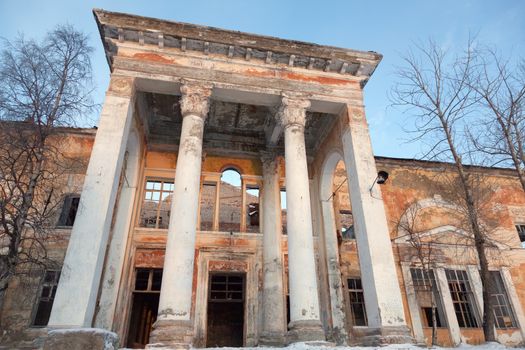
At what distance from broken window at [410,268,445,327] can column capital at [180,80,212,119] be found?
10203 millimetres

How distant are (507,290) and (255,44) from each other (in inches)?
534

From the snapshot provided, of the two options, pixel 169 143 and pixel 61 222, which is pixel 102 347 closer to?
pixel 61 222

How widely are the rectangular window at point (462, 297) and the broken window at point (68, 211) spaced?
1419 cm

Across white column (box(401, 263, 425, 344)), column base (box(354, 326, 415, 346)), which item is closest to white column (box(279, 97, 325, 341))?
column base (box(354, 326, 415, 346))

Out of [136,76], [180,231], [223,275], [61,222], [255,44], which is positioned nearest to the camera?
[180,231]

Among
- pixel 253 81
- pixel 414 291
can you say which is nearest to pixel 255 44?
pixel 253 81

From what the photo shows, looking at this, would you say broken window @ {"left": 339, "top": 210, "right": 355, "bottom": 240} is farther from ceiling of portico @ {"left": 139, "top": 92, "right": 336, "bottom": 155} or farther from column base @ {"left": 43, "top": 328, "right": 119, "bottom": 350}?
column base @ {"left": 43, "top": 328, "right": 119, "bottom": 350}

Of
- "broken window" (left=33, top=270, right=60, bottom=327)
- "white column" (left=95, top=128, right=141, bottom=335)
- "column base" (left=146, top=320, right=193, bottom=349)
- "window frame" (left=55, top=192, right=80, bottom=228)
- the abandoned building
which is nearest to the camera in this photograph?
"column base" (left=146, top=320, right=193, bottom=349)

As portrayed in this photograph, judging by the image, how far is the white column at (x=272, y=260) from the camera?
11.5 metres

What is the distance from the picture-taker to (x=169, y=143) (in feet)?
45.8

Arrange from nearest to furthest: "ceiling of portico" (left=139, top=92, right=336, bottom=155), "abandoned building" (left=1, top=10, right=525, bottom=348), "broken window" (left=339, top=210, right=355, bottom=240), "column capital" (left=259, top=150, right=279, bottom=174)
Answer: "abandoned building" (left=1, top=10, right=525, bottom=348) → "ceiling of portico" (left=139, top=92, right=336, bottom=155) → "column capital" (left=259, top=150, right=279, bottom=174) → "broken window" (left=339, top=210, right=355, bottom=240)

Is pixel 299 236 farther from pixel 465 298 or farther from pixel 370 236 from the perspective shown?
pixel 465 298

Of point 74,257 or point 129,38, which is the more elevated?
point 129,38

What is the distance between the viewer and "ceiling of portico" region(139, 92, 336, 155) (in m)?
12.9
